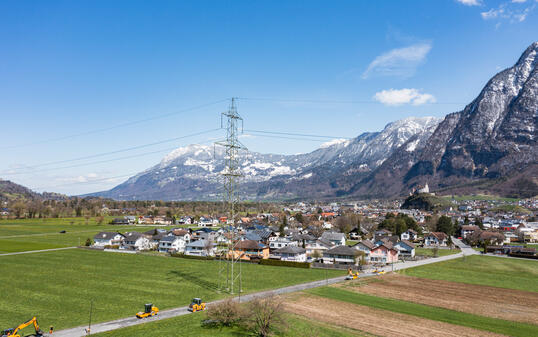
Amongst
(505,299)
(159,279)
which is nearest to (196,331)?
(159,279)

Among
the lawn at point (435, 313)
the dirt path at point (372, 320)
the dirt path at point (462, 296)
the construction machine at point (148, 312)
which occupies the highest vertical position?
the construction machine at point (148, 312)

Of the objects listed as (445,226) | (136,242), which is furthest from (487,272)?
(136,242)

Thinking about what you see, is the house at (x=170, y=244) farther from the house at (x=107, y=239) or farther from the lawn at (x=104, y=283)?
the lawn at (x=104, y=283)

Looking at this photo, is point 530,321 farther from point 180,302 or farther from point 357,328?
point 180,302

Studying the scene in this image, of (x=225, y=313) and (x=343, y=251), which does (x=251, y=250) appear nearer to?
(x=343, y=251)

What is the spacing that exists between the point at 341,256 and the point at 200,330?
48276 mm

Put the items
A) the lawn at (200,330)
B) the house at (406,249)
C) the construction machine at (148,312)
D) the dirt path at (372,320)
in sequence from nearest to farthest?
the lawn at (200,330) → the dirt path at (372,320) → the construction machine at (148,312) → the house at (406,249)

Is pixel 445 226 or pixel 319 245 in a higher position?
pixel 445 226

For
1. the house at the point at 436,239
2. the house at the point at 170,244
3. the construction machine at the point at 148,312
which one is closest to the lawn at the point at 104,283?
the construction machine at the point at 148,312

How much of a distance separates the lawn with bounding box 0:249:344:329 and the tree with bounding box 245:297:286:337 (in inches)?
434

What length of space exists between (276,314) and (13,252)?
69.5 metres

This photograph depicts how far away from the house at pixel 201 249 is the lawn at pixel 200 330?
48373 millimetres

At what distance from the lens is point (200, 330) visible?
29703 mm

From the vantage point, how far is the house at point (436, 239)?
351 ft
